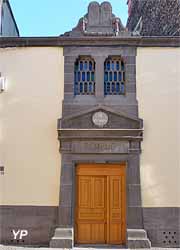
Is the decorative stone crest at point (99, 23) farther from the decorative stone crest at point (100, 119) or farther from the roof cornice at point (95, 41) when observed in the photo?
the decorative stone crest at point (100, 119)

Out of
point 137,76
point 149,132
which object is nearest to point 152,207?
point 149,132

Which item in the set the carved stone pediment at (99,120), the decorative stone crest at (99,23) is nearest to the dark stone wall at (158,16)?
the decorative stone crest at (99,23)

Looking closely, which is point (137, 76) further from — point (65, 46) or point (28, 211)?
point (28, 211)

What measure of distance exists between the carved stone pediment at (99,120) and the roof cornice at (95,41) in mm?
1875

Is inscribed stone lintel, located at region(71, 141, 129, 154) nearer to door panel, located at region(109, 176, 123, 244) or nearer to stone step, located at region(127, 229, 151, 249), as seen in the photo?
door panel, located at region(109, 176, 123, 244)

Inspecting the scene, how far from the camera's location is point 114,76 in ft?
34.8

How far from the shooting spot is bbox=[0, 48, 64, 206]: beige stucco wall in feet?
32.7

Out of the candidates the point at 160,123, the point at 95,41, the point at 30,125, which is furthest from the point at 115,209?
the point at 95,41

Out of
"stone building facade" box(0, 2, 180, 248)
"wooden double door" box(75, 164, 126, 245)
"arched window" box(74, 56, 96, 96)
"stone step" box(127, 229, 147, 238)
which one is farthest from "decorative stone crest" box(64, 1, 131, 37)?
"stone step" box(127, 229, 147, 238)

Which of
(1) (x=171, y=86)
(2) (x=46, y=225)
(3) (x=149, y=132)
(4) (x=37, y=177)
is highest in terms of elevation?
(1) (x=171, y=86)

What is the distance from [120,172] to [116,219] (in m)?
1.23

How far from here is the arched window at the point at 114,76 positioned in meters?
10.5

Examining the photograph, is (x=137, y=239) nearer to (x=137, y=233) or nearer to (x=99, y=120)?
(x=137, y=233)

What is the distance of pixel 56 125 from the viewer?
10156mm
